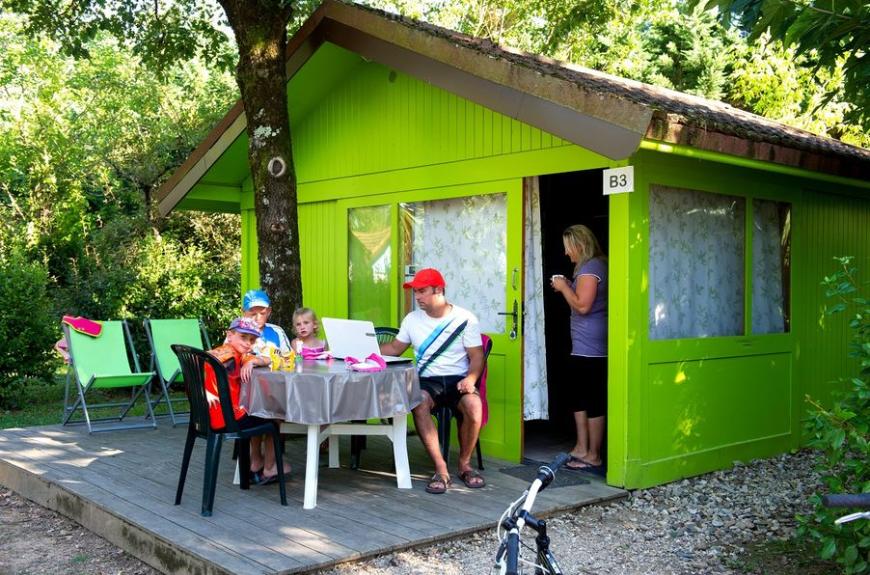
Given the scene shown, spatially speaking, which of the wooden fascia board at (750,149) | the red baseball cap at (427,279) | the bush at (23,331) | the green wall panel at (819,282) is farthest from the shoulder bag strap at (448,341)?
the bush at (23,331)

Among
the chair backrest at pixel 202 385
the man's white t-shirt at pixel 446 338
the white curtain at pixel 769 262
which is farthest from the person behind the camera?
the white curtain at pixel 769 262

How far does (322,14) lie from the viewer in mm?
7141

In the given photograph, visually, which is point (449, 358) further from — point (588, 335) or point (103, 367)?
point (103, 367)

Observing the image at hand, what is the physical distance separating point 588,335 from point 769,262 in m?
1.99

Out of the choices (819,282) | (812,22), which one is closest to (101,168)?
(819,282)

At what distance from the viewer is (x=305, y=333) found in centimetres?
559

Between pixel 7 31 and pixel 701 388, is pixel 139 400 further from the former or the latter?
pixel 7 31

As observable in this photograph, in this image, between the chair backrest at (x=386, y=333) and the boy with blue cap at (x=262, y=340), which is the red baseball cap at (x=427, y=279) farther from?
the chair backrest at (x=386, y=333)

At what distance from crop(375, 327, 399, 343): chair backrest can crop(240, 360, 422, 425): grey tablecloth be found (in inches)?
61.6

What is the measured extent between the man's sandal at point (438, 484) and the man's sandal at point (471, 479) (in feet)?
0.54

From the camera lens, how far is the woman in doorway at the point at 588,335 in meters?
5.75

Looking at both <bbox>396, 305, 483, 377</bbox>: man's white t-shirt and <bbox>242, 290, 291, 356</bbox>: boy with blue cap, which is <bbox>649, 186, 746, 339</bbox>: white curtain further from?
<bbox>242, 290, 291, 356</bbox>: boy with blue cap

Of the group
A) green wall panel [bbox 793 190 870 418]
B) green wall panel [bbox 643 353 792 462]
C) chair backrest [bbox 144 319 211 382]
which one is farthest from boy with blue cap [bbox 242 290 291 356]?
green wall panel [bbox 793 190 870 418]

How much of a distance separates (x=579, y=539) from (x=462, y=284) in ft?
8.71
